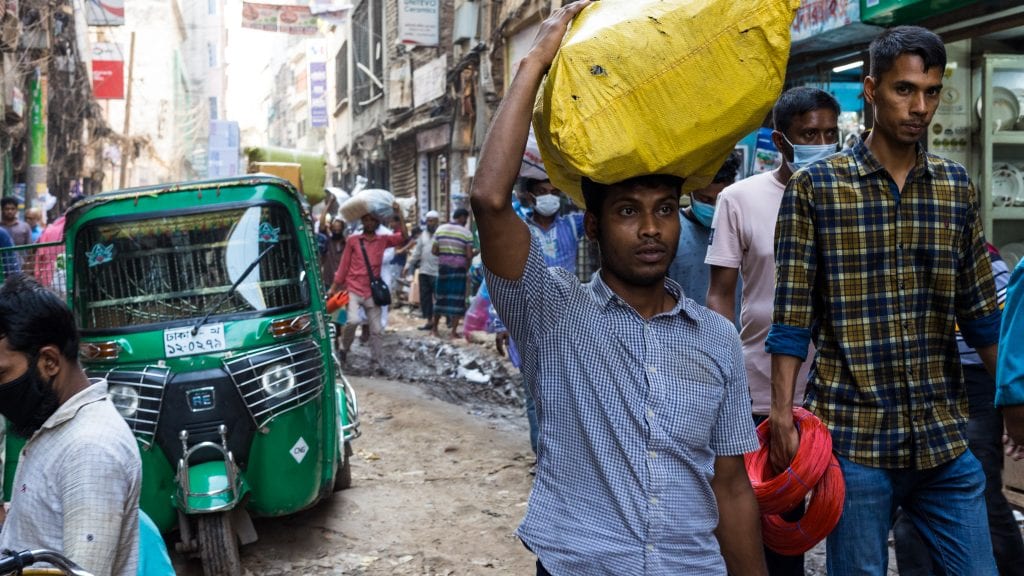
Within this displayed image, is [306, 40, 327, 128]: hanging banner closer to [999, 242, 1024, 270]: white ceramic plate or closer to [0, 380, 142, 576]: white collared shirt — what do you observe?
[999, 242, 1024, 270]: white ceramic plate

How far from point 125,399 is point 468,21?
17366 mm

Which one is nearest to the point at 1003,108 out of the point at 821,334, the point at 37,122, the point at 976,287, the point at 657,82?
the point at 976,287

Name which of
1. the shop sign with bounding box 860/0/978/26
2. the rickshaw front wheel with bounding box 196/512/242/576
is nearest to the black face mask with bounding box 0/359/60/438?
the rickshaw front wheel with bounding box 196/512/242/576

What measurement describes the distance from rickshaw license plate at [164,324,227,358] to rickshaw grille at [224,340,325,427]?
12cm

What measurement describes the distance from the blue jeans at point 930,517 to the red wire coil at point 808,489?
0.09 m

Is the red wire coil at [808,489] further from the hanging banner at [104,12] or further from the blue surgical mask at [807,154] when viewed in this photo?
the hanging banner at [104,12]

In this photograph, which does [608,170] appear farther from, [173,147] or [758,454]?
[173,147]

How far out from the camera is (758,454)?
9.07 ft

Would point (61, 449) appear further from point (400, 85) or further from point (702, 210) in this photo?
point (400, 85)

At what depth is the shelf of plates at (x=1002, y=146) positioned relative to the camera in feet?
22.3

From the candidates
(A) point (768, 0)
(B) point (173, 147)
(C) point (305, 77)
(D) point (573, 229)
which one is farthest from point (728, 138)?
(C) point (305, 77)

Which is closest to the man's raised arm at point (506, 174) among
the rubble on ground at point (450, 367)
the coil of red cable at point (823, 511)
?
the coil of red cable at point (823, 511)

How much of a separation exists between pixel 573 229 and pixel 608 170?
4.47 meters

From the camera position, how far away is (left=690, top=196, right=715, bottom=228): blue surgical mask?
15.1ft
